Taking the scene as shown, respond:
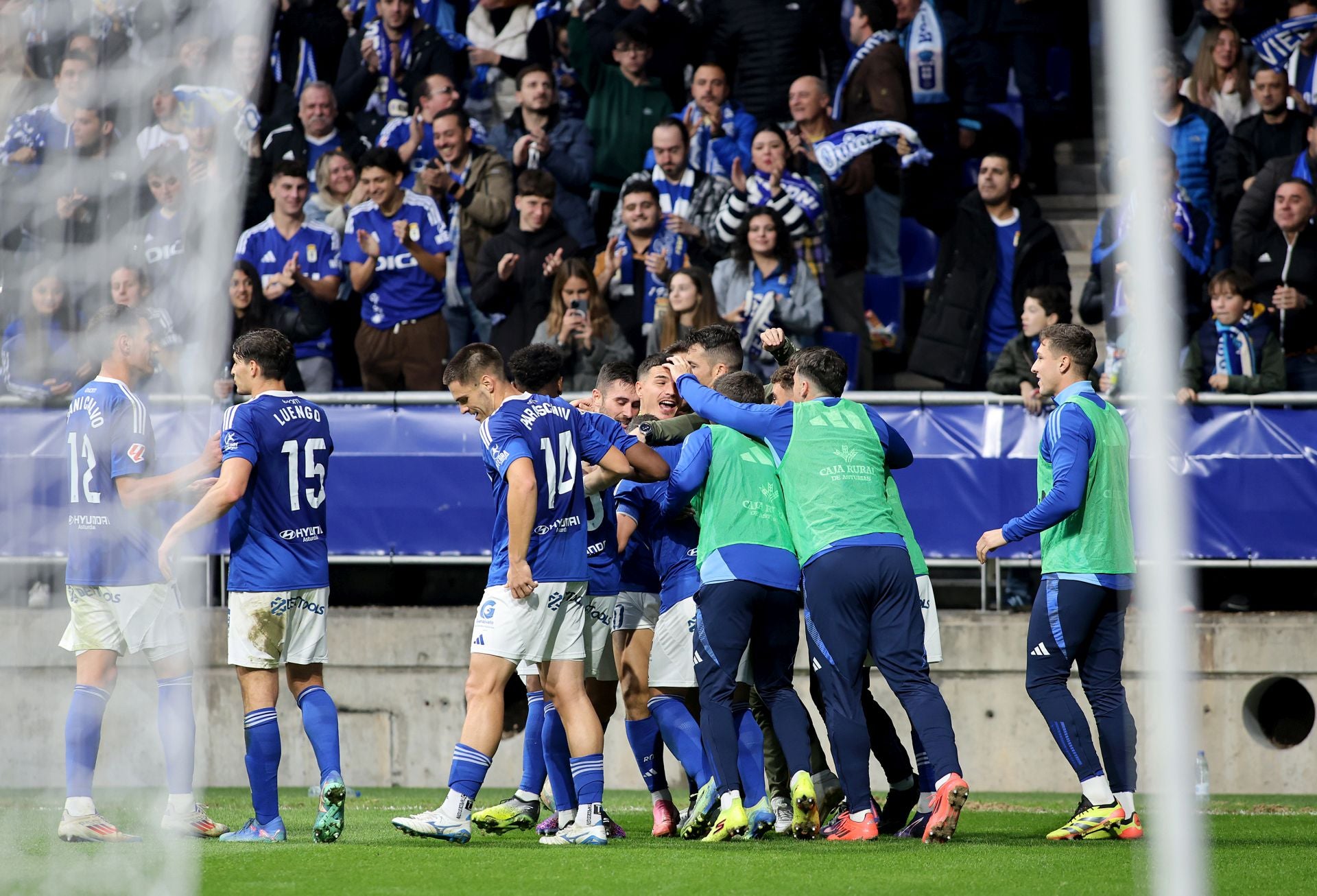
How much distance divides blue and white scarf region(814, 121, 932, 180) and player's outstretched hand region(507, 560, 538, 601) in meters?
6.41

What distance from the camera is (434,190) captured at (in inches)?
531

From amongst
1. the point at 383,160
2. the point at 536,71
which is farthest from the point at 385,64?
the point at 383,160

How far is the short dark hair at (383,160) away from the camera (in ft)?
42.3

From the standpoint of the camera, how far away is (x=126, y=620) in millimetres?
Result: 7773

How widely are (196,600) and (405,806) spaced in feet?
5.85

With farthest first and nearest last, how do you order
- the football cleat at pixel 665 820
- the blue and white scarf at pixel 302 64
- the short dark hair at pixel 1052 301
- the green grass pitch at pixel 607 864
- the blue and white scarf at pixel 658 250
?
the blue and white scarf at pixel 302 64, the blue and white scarf at pixel 658 250, the short dark hair at pixel 1052 301, the football cleat at pixel 665 820, the green grass pitch at pixel 607 864

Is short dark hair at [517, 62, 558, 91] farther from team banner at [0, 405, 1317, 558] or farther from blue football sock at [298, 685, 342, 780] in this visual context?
blue football sock at [298, 685, 342, 780]

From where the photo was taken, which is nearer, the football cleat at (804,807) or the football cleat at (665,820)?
the football cleat at (804,807)

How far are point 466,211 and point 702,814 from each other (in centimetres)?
655

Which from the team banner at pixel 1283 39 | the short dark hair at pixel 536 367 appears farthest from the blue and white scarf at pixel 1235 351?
the short dark hair at pixel 536 367

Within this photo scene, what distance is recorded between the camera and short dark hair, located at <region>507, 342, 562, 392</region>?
806 cm

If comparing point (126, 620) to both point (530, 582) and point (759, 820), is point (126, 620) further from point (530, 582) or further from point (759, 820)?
point (759, 820)

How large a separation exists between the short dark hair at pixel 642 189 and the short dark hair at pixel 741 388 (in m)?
4.57

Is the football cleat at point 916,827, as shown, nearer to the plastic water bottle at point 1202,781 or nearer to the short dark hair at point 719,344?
the short dark hair at point 719,344
